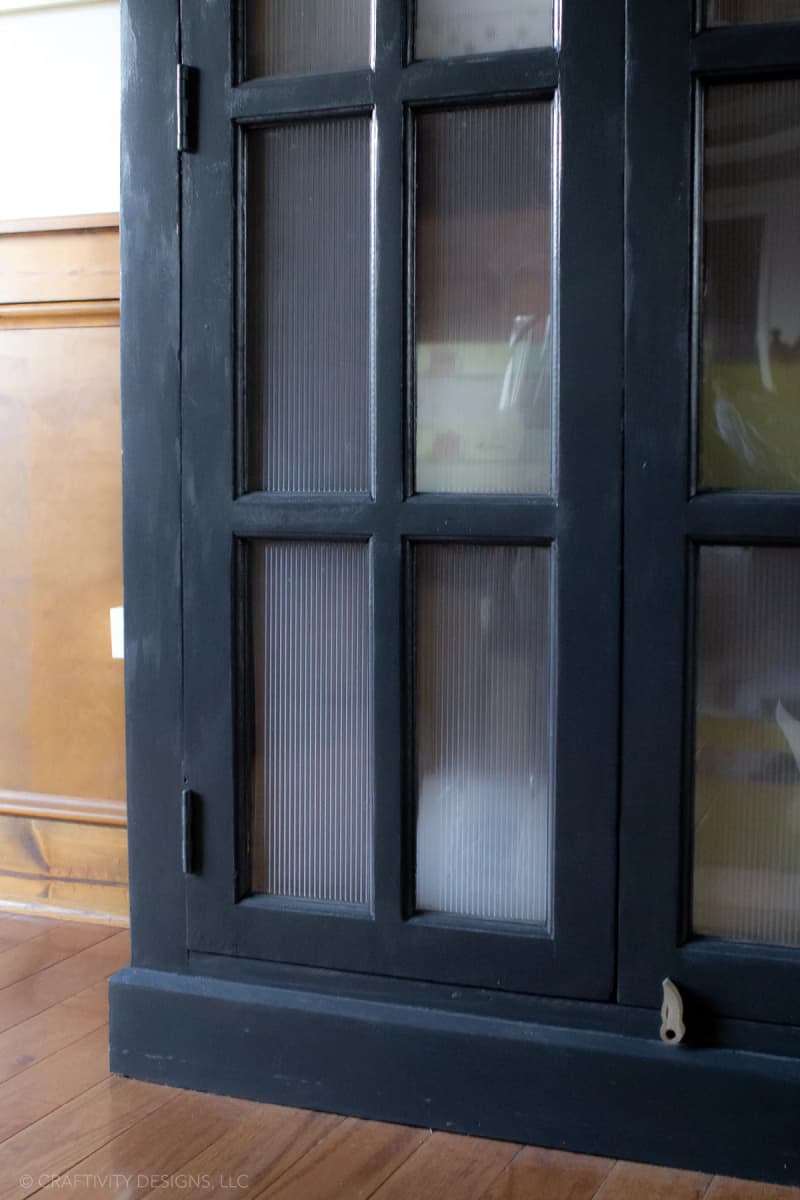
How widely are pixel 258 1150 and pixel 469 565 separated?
2.21ft

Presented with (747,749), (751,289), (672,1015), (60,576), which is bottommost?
(672,1015)

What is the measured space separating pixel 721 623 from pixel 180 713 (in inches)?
25.3

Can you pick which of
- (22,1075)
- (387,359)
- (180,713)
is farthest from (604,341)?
(22,1075)

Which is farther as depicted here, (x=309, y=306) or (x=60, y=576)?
(x=60, y=576)

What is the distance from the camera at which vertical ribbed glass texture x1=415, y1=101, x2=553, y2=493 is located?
1.40 metres

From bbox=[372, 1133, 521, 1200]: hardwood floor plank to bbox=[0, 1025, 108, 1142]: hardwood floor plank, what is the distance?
421mm

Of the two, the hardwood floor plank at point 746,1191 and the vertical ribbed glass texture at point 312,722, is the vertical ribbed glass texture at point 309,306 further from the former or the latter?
the hardwood floor plank at point 746,1191

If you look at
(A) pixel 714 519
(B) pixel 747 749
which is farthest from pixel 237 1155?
(A) pixel 714 519

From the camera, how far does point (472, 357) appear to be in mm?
1429

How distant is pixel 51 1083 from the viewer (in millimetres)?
1526

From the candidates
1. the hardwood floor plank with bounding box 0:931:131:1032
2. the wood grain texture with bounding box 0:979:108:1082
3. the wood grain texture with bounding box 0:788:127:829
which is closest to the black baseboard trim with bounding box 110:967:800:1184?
the wood grain texture with bounding box 0:979:108:1082

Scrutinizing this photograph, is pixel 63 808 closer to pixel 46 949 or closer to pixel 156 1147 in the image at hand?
pixel 46 949

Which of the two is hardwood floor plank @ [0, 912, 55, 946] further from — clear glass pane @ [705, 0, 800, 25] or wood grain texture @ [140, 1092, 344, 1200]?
clear glass pane @ [705, 0, 800, 25]

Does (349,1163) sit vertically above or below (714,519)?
below
